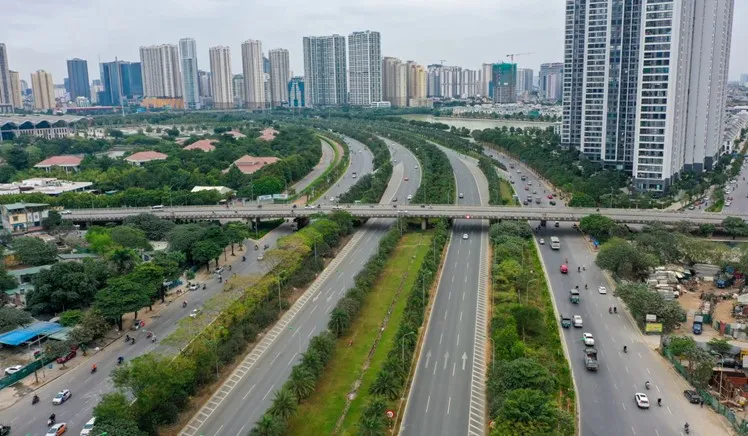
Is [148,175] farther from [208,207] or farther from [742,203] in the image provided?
[742,203]

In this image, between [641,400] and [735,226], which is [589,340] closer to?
[641,400]

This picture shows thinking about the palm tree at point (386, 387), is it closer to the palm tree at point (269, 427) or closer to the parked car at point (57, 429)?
the palm tree at point (269, 427)

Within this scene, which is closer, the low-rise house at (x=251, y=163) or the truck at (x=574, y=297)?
the truck at (x=574, y=297)

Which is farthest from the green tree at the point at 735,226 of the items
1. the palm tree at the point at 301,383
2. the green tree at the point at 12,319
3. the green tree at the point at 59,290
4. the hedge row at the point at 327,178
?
Result: the green tree at the point at 12,319

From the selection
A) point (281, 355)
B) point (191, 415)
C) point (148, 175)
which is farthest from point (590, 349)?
point (148, 175)

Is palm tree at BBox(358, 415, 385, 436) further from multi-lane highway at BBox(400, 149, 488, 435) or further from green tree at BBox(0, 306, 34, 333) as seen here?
green tree at BBox(0, 306, 34, 333)

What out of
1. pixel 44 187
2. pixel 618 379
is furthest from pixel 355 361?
pixel 44 187
